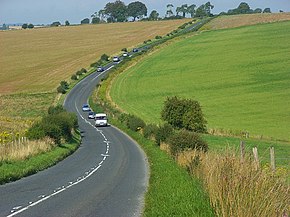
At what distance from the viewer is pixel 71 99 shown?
8812 centimetres

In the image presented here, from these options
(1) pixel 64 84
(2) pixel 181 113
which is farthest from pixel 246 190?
(1) pixel 64 84

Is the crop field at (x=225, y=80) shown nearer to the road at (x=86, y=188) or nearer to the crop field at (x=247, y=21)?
the crop field at (x=247, y=21)

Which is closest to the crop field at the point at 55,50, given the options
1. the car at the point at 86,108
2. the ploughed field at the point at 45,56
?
the ploughed field at the point at 45,56

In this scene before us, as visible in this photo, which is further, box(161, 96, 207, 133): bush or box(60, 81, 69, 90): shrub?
box(60, 81, 69, 90): shrub

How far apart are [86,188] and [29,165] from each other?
625 centimetres

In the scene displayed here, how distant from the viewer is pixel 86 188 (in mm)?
18203

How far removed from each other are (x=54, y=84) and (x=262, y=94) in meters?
45.4

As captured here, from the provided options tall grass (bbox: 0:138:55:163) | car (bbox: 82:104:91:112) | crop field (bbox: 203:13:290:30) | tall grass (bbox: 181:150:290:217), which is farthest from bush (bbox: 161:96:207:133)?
crop field (bbox: 203:13:290:30)

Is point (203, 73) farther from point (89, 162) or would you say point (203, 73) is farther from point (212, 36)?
point (89, 162)

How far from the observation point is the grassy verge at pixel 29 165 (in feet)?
66.6

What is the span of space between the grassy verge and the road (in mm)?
348

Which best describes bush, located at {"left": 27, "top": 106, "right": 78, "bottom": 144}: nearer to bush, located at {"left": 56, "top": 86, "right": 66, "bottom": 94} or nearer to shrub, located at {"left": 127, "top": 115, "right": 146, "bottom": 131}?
shrub, located at {"left": 127, "top": 115, "right": 146, "bottom": 131}

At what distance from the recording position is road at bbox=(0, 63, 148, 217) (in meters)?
13.5

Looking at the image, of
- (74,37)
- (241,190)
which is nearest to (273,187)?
(241,190)
